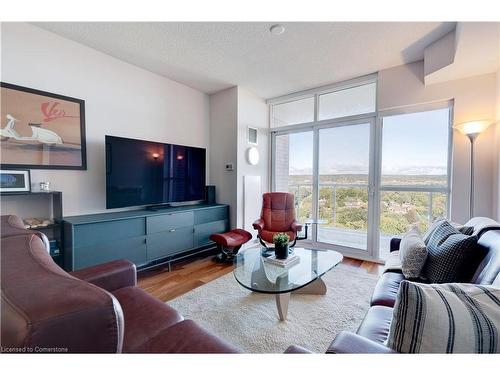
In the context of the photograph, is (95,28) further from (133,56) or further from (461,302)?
(461,302)

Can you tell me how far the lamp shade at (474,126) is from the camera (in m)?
2.25

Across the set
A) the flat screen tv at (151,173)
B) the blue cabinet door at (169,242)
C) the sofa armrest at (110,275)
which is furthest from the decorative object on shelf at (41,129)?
the sofa armrest at (110,275)

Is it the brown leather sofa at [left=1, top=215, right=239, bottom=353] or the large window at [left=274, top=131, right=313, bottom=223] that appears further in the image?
the large window at [left=274, top=131, right=313, bottom=223]

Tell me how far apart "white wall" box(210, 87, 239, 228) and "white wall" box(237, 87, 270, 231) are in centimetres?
8

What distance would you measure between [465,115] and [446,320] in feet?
9.30

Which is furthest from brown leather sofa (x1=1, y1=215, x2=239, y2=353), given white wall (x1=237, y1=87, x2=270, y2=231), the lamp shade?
the lamp shade

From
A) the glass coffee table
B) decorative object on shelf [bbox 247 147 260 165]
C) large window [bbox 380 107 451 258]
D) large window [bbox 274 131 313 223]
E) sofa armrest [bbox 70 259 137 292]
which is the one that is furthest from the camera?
large window [bbox 274 131 313 223]

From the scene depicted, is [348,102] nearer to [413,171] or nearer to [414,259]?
[413,171]

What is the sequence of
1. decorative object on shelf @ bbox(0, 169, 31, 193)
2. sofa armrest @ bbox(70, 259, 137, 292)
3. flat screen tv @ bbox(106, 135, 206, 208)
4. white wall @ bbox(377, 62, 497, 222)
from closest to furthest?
sofa armrest @ bbox(70, 259, 137, 292), decorative object on shelf @ bbox(0, 169, 31, 193), white wall @ bbox(377, 62, 497, 222), flat screen tv @ bbox(106, 135, 206, 208)

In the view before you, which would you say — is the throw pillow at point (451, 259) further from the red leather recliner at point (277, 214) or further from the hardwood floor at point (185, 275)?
the red leather recliner at point (277, 214)

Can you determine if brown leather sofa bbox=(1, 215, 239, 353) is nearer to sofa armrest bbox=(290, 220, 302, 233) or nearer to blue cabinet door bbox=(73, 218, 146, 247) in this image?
blue cabinet door bbox=(73, 218, 146, 247)

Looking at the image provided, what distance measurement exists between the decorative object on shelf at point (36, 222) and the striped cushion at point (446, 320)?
2775 mm

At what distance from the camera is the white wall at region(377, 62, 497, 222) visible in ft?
7.81
